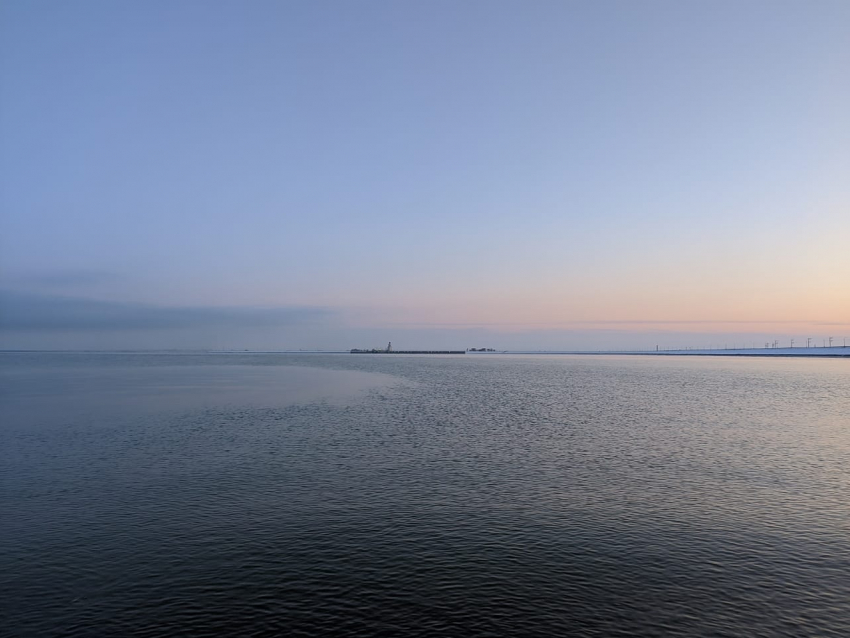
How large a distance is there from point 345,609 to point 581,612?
8045 millimetres

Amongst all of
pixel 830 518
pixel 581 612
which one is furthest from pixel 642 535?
pixel 830 518

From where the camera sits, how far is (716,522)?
27250 millimetres

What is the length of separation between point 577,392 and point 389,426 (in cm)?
5576

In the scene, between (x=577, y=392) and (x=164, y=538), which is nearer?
(x=164, y=538)

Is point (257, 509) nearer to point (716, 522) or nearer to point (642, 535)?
point (642, 535)

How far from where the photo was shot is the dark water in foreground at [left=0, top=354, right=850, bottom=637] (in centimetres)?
1816

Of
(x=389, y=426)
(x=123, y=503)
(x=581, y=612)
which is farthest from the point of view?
(x=389, y=426)

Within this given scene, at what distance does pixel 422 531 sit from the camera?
2552 cm

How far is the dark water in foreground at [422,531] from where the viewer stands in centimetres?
1816

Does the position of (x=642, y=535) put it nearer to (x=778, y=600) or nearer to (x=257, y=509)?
(x=778, y=600)

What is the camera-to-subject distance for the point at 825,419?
6506cm

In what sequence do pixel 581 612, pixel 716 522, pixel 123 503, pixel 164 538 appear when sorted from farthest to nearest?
pixel 123 503, pixel 716 522, pixel 164 538, pixel 581 612

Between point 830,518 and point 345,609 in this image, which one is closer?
point 345,609

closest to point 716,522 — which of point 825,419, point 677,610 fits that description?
point 677,610
